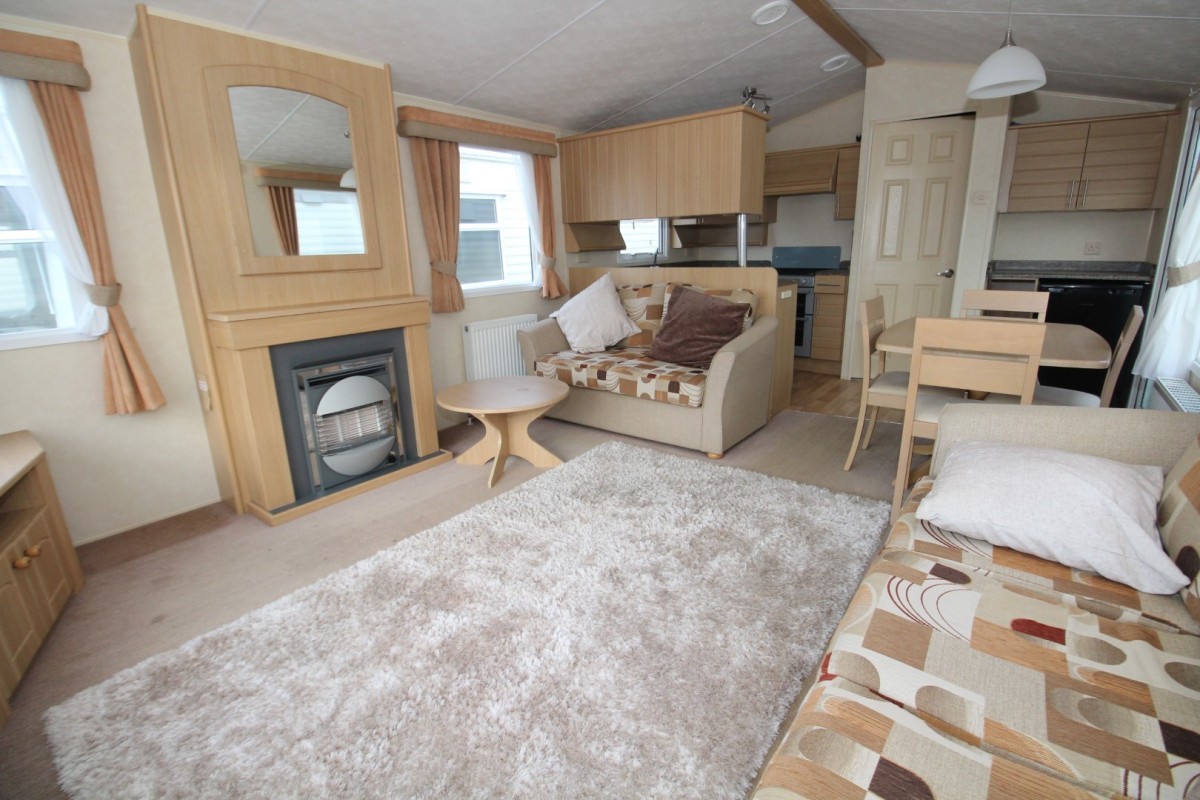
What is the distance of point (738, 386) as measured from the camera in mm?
3236

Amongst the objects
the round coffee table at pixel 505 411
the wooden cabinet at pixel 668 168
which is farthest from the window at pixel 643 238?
the round coffee table at pixel 505 411

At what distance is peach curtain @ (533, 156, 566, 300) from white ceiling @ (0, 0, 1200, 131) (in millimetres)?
347

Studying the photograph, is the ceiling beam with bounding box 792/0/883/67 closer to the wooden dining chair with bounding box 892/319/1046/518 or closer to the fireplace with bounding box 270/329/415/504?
the wooden dining chair with bounding box 892/319/1046/518

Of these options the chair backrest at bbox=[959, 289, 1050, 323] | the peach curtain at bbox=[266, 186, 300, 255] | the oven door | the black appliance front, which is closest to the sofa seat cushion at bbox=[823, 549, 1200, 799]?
the chair backrest at bbox=[959, 289, 1050, 323]

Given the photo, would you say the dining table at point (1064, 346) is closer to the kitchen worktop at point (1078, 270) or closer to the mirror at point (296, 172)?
the kitchen worktop at point (1078, 270)

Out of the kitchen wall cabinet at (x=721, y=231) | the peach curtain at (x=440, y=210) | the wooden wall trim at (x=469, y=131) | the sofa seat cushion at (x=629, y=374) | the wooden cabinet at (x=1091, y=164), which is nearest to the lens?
the sofa seat cushion at (x=629, y=374)

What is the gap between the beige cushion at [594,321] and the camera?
3.92 metres

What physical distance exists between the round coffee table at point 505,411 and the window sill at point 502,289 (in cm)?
93

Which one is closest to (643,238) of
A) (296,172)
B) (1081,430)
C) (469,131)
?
(469,131)

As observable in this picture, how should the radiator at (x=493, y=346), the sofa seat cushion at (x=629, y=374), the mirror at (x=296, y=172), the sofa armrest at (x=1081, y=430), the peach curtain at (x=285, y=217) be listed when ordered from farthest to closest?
the radiator at (x=493, y=346) → the sofa seat cushion at (x=629, y=374) → the peach curtain at (x=285, y=217) → the mirror at (x=296, y=172) → the sofa armrest at (x=1081, y=430)

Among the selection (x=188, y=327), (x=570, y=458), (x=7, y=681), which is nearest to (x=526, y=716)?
(x=7, y=681)

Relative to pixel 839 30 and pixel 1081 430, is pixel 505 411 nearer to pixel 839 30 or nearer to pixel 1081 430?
pixel 1081 430

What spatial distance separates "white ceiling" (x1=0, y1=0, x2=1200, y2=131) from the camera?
2.48m

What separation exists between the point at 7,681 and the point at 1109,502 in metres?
2.93
